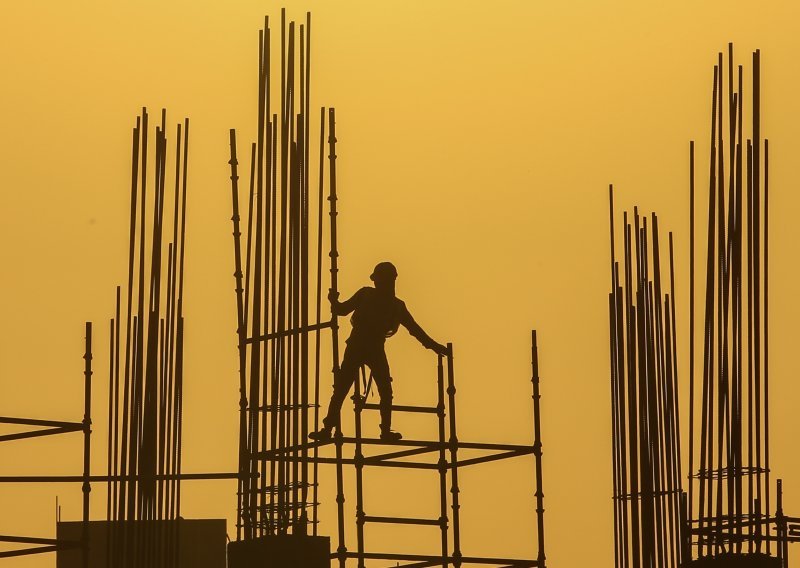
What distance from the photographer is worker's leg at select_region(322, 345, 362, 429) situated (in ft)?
51.7

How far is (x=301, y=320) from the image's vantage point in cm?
1559

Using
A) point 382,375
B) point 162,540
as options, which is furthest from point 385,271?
point 162,540

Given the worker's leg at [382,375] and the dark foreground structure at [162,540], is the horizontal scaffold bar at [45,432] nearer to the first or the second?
the dark foreground structure at [162,540]

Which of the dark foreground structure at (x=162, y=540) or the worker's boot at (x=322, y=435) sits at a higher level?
the worker's boot at (x=322, y=435)

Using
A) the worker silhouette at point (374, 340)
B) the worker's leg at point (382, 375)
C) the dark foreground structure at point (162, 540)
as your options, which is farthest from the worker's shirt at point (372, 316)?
the dark foreground structure at point (162, 540)

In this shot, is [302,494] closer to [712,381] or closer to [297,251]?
[297,251]

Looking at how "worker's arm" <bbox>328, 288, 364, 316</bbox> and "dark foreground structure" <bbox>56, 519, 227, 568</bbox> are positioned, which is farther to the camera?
"dark foreground structure" <bbox>56, 519, 227, 568</bbox>

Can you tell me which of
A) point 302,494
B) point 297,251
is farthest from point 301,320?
point 302,494

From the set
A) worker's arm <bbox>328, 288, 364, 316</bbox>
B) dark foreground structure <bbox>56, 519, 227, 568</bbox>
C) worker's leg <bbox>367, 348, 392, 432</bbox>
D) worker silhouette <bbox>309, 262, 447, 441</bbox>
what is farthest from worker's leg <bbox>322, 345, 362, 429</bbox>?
dark foreground structure <bbox>56, 519, 227, 568</bbox>

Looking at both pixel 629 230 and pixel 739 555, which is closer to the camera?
pixel 739 555

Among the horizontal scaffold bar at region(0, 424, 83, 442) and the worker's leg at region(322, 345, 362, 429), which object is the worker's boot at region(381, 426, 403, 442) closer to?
the worker's leg at region(322, 345, 362, 429)

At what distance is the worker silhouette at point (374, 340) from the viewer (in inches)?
621

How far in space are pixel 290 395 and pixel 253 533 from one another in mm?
1326

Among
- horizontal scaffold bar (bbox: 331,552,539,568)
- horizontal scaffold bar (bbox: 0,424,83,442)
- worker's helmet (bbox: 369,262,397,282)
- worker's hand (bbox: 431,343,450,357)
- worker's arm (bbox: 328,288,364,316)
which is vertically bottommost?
horizontal scaffold bar (bbox: 331,552,539,568)
